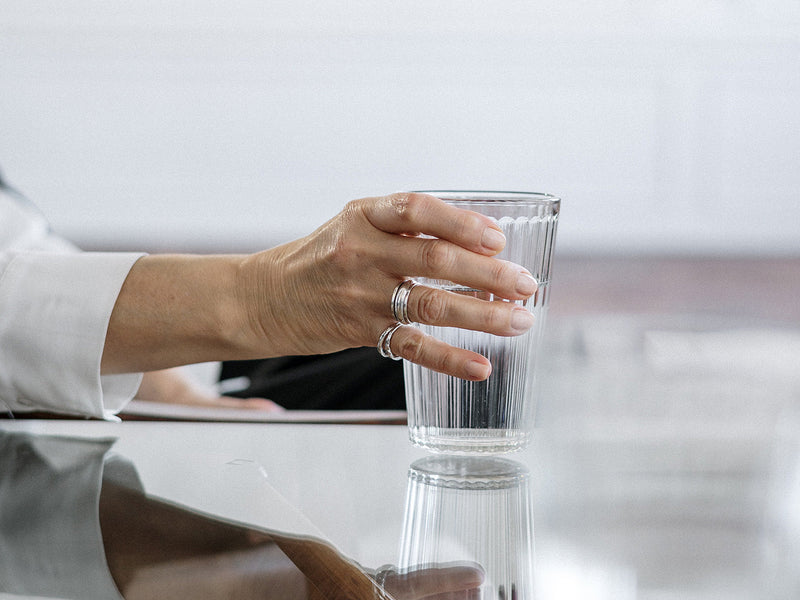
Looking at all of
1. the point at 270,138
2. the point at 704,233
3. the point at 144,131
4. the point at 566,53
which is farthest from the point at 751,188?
the point at 144,131

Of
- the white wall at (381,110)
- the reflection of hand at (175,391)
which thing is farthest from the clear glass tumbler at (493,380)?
the white wall at (381,110)

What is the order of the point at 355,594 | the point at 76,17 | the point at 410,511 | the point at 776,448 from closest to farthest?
the point at 355,594, the point at 410,511, the point at 776,448, the point at 76,17

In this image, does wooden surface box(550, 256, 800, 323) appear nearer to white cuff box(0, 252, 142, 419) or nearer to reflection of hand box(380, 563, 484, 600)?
white cuff box(0, 252, 142, 419)

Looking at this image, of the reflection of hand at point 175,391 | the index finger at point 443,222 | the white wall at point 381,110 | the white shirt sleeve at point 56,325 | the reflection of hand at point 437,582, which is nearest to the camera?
the reflection of hand at point 437,582

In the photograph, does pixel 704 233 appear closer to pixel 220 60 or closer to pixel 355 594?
pixel 220 60

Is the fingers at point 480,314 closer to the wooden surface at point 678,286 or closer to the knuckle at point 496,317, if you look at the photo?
the knuckle at point 496,317

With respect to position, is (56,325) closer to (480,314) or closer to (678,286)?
(480,314)

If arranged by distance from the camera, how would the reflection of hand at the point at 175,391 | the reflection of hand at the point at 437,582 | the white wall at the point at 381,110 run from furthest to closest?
the white wall at the point at 381,110, the reflection of hand at the point at 175,391, the reflection of hand at the point at 437,582

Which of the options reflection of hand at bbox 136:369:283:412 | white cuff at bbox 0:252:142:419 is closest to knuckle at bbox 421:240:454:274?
white cuff at bbox 0:252:142:419

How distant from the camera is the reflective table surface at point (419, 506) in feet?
1.03

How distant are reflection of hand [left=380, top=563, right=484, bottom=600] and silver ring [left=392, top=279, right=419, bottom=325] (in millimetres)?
179

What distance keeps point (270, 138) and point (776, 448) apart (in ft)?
10.4

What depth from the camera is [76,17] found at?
3.44m

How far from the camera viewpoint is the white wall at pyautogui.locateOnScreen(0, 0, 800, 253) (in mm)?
3439
